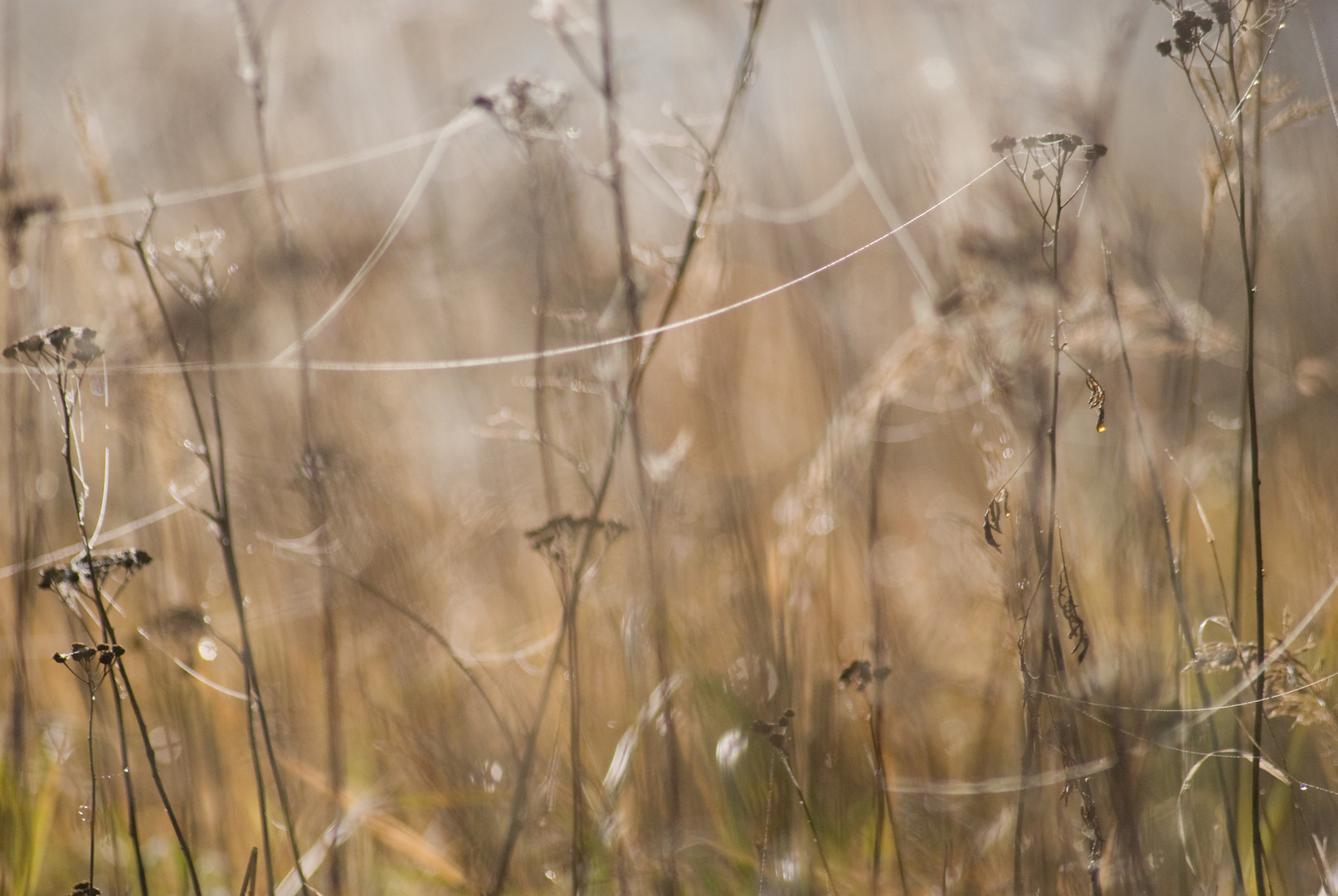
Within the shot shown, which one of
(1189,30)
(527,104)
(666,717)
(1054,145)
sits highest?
(527,104)

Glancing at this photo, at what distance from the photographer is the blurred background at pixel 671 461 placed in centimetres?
118

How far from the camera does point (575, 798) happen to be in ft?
3.49

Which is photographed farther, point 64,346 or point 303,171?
point 303,171

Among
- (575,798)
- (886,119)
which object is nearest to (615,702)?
(575,798)

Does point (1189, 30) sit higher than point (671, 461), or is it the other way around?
point (1189, 30)

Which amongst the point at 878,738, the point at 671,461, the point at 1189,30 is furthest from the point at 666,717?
the point at 1189,30

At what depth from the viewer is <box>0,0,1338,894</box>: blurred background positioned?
46.4 inches

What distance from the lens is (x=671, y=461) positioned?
1554 millimetres

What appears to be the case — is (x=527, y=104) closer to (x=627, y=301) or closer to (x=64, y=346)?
(x=627, y=301)

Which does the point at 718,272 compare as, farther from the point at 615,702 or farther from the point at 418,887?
the point at 418,887

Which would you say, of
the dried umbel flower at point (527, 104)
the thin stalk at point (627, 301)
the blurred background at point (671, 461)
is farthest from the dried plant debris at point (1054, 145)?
the dried umbel flower at point (527, 104)

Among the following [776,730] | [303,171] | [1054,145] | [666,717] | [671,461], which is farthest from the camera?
[303,171]

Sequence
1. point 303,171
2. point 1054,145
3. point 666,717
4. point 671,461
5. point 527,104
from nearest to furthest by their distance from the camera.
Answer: point 1054,145
point 666,717
point 527,104
point 671,461
point 303,171

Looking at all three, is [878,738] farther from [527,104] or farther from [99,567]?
[527,104]
